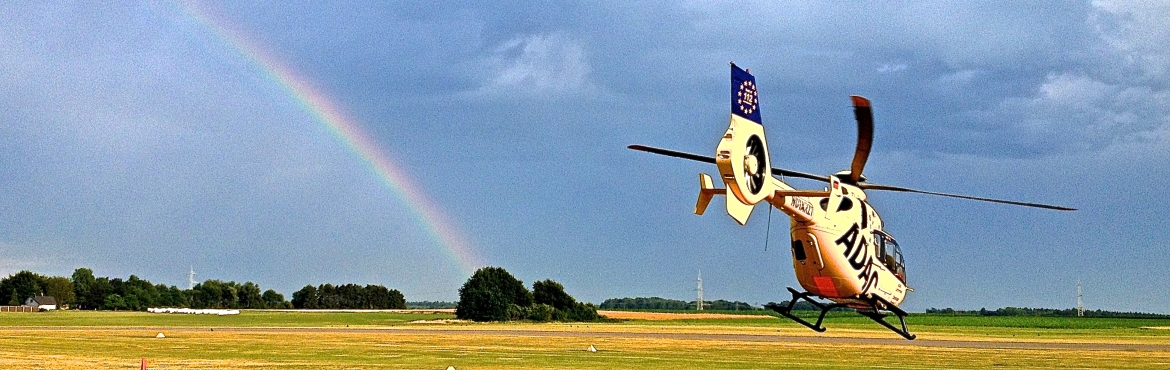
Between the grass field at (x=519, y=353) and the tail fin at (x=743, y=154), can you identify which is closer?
the tail fin at (x=743, y=154)

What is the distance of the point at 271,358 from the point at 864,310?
Result: 39.2m

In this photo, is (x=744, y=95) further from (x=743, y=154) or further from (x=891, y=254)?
(x=891, y=254)

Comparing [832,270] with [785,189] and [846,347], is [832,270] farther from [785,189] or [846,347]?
[846,347]

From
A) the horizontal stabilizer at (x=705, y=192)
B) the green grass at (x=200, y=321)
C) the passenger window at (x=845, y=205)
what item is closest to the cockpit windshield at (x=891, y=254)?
the passenger window at (x=845, y=205)

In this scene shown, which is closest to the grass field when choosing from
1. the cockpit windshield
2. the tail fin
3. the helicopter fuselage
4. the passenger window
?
the cockpit windshield

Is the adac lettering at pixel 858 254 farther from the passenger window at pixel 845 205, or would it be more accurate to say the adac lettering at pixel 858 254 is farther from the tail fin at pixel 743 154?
the tail fin at pixel 743 154

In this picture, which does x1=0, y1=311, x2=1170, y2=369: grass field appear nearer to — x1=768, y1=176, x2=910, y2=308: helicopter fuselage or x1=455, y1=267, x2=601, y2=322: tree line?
x1=768, y1=176, x2=910, y2=308: helicopter fuselage

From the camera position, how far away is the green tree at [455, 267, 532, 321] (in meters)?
122

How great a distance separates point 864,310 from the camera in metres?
21.4

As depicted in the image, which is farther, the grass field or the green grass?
the green grass

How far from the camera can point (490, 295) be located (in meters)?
122

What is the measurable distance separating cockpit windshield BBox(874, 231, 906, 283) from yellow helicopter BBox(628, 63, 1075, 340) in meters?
0.02

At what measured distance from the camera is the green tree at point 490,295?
4796 inches

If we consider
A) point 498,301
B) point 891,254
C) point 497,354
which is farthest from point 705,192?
point 498,301
